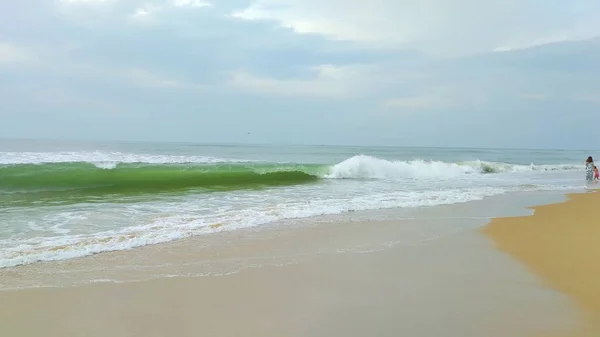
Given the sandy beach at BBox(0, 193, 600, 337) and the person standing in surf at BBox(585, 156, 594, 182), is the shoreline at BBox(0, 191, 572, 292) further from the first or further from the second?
the person standing in surf at BBox(585, 156, 594, 182)

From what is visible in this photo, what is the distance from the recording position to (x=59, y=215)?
26.7ft

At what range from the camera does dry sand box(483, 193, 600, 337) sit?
3.75 metres

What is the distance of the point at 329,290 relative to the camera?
3785 mm

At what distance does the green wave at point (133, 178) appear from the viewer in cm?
1511

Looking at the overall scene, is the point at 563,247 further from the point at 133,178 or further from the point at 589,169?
the point at 133,178

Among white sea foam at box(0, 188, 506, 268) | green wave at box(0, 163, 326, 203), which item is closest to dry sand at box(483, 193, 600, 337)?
white sea foam at box(0, 188, 506, 268)

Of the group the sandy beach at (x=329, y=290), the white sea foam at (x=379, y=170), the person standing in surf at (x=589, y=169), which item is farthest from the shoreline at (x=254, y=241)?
the white sea foam at (x=379, y=170)

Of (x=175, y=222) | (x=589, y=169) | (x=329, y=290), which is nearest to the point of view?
(x=329, y=290)

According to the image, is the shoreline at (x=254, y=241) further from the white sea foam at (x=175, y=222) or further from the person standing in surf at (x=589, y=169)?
the person standing in surf at (x=589, y=169)

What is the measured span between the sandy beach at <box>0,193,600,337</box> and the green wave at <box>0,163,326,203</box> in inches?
375

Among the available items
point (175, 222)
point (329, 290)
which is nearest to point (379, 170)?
point (175, 222)

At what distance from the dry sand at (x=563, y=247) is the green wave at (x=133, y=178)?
998 cm

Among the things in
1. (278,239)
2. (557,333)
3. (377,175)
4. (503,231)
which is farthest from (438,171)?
(557,333)

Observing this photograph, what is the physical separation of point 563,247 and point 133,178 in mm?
16619
